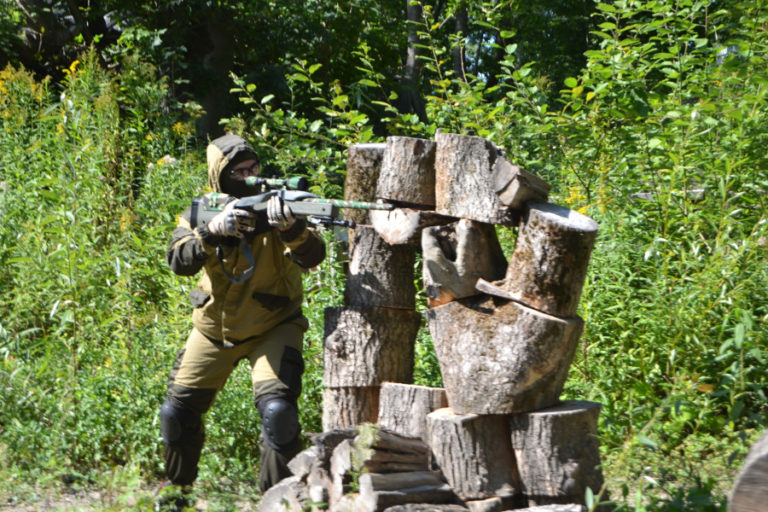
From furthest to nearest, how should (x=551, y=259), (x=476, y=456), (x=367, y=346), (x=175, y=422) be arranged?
(x=175, y=422) → (x=367, y=346) → (x=476, y=456) → (x=551, y=259)

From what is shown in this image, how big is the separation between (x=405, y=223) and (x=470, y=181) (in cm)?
45

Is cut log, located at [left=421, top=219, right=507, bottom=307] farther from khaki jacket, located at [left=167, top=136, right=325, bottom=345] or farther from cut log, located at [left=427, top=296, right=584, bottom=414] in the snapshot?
khaki jacket, located at [left=167, top=136, right=325, bottom=345]

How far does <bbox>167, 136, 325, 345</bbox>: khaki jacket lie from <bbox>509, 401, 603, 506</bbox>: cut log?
4.88ft

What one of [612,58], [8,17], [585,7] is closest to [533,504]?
[612,58]

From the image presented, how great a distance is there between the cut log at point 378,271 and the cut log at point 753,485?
220 centimetres

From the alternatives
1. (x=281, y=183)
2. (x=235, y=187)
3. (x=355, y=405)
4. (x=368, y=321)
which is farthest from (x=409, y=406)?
(x=235, y=187)

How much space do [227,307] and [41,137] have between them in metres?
4.84

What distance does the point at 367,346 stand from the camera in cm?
431

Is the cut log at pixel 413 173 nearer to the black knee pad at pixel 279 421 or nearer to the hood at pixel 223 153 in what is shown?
the hood at pixel 223 153

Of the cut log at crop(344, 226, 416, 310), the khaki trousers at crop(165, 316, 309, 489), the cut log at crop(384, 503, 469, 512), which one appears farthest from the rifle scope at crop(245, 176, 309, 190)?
the cut log at crop(384, 503, 469, 512)

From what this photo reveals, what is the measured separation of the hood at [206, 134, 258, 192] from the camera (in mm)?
4570

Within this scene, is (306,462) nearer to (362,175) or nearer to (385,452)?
(385,452)

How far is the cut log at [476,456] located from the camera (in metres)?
3.69

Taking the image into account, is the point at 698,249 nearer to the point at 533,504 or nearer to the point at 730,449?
the point at 730,449
